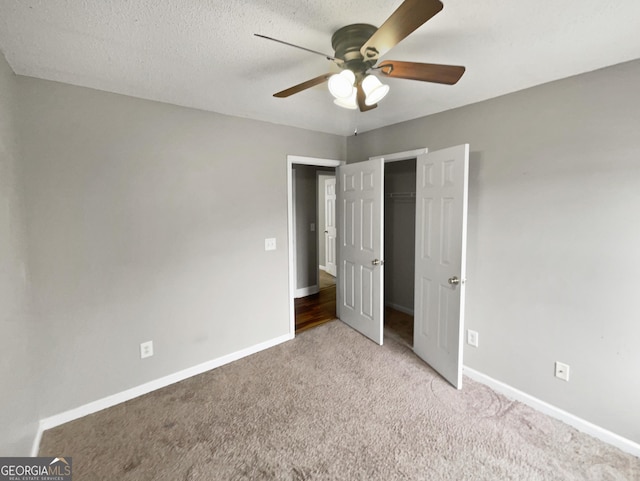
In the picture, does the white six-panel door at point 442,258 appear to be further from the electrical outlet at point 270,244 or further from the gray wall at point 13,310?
the gray wall at point 13,310

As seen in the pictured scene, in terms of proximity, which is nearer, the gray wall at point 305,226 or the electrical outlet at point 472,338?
the electrical outlet at point 472,338

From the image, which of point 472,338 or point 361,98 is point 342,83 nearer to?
point 361,98

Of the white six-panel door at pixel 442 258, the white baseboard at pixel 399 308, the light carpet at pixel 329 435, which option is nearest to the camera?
the light carpet at pixel 329 435

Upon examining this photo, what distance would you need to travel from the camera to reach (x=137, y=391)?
2258 millimetres

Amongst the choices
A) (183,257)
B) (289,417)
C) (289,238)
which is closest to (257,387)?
(289,417)

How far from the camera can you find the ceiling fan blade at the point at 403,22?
0.89 metres

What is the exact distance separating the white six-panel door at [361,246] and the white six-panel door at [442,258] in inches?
16.1

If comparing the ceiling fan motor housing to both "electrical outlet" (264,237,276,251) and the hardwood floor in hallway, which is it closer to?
"electrical outlet" (264,237,276,251)

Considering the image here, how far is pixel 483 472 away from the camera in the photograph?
1.58m

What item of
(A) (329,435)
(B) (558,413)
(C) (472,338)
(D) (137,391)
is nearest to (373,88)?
(A) (329,435)

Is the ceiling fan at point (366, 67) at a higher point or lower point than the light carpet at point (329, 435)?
higher

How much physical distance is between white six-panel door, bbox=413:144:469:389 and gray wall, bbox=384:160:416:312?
114 centimetres

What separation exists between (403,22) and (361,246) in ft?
7.65

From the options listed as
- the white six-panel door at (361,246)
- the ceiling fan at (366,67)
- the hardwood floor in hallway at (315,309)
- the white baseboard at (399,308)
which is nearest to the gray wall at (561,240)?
the white six-panel door at (361,246)
